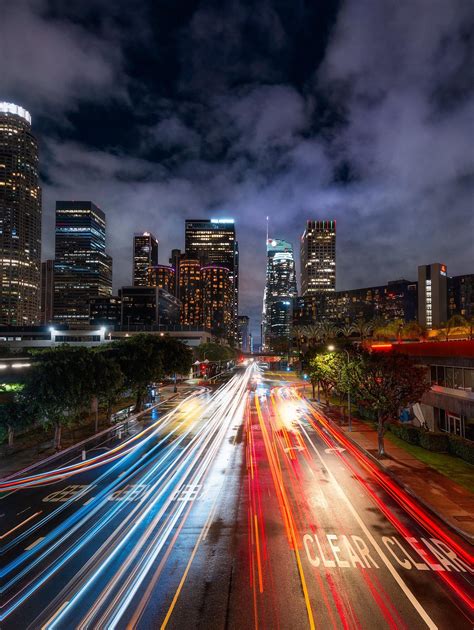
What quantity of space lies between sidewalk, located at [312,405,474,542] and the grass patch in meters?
0.39

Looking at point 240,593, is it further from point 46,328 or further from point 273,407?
point 46,328

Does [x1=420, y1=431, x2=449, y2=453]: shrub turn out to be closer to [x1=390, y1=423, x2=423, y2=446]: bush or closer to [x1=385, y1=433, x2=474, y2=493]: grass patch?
[x1=385, y1=433, x2=474, y2=493]: grass patch

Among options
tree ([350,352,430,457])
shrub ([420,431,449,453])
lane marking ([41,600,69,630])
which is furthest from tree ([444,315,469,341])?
lane marking ([41,600,69,630])

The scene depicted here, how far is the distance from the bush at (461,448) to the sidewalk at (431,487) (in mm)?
2973

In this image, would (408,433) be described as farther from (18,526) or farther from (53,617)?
(53,617)

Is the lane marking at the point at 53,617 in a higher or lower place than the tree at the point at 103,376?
lower

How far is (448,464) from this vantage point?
930 inches

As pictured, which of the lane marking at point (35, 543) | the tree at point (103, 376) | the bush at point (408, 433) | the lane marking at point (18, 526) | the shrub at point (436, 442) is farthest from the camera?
the tree at point (103, 376)

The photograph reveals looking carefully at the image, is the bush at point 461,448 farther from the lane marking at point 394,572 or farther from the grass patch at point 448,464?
the lane marking at point 394,572

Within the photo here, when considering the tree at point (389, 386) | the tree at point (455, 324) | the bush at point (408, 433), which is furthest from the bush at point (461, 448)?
the tree at point (455, 324)

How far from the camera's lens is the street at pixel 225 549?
34.1 feet

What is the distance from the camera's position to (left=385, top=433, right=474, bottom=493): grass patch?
20.8 m

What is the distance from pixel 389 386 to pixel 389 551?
14945 mm

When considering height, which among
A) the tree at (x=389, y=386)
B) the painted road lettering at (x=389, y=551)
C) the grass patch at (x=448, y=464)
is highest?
the tree at (x=389, y=386)
